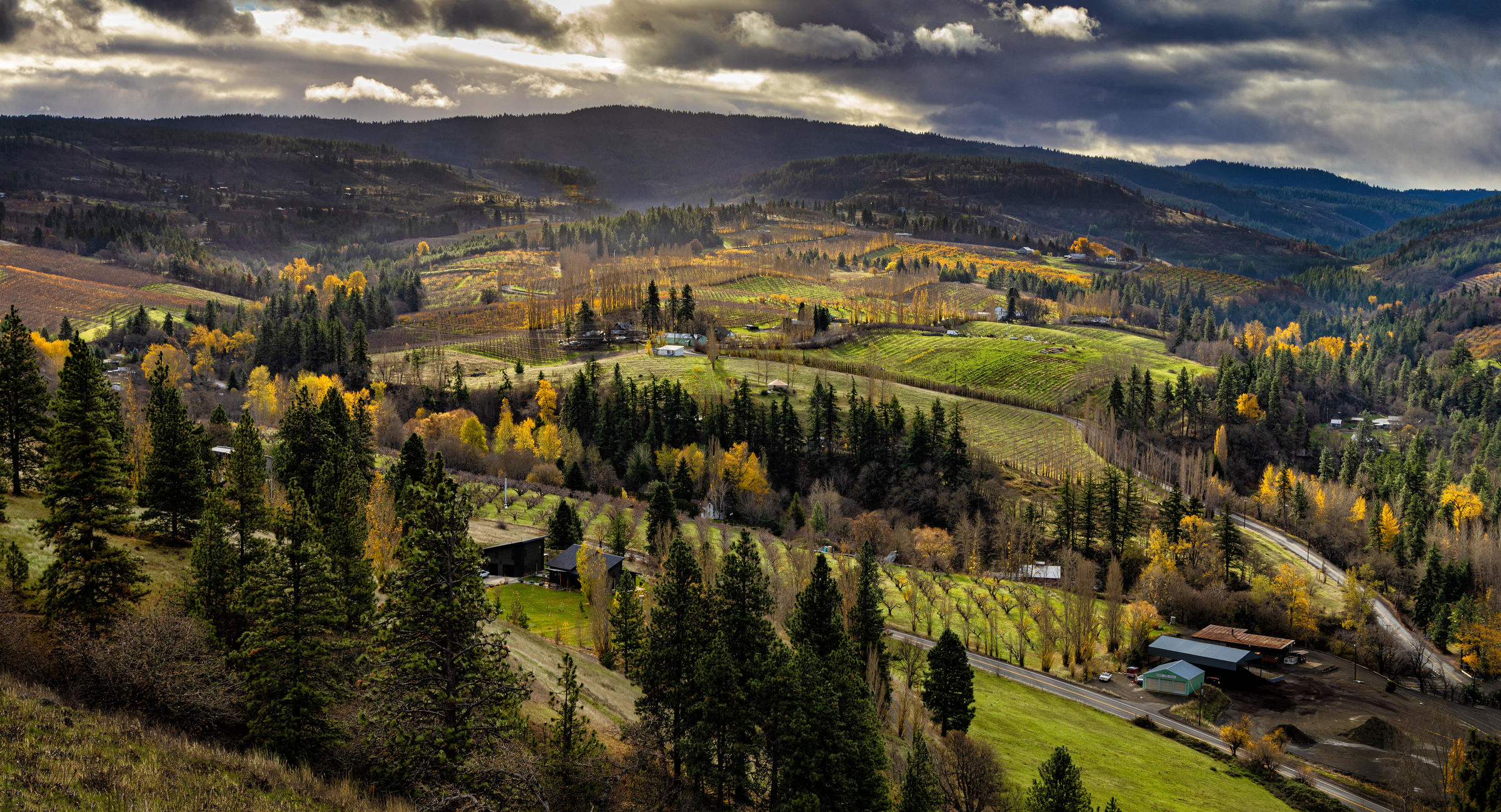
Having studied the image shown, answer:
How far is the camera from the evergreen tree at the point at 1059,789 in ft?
132

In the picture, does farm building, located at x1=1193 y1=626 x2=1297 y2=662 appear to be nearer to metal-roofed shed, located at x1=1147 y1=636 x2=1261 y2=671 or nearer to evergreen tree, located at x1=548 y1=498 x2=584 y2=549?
metal-roofed shed, located at x1=1147 y1=636 x2=1261 y2=671

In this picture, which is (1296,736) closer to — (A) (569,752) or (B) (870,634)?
(B) (870,634)

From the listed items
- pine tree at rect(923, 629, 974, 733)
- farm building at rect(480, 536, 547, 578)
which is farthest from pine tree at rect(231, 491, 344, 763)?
farm building at rect(480, 536, 547, 578)

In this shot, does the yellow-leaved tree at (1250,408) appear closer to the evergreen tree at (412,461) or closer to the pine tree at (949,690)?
the pine tree at (949,690)

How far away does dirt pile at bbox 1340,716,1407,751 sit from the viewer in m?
69.0

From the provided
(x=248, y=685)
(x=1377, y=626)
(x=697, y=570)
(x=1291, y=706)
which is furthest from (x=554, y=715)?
(x=1377, y=626)

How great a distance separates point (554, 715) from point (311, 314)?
166 metres

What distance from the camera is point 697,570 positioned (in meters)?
42.4

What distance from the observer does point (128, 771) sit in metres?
24.0

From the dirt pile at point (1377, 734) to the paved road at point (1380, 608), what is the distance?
70.1 ft

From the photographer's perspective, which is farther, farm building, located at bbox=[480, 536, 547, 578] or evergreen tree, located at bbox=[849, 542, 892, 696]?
farm building, located at bbox=[480, 536, 547, 578]

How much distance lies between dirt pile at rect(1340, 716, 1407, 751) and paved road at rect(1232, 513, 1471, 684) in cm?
2137

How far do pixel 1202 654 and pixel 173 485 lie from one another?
80.1 meters

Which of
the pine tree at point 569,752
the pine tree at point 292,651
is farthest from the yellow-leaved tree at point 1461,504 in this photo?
the pine tree at point 292,651
